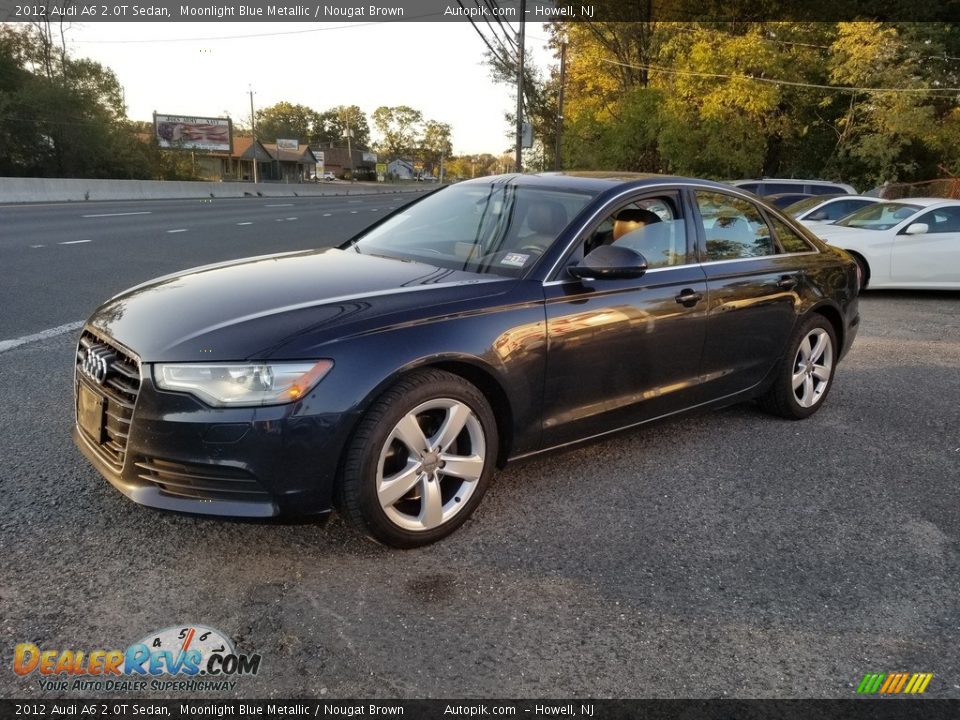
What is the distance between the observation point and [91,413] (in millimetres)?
3080

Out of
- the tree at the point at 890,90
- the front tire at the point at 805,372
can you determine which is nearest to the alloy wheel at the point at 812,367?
the front tire at the point at 805,372

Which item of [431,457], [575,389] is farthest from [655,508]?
[431,457]

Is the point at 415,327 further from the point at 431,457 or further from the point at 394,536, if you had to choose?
the point at 394,536

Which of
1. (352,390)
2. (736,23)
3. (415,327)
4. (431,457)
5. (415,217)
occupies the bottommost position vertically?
(431,457)

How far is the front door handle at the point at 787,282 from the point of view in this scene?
4535mm

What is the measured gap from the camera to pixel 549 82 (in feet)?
140

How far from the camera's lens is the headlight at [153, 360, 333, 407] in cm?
269

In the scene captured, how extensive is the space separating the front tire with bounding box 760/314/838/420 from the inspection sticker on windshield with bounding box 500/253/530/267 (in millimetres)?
2034

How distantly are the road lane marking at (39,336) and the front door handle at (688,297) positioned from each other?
4810 millimetres

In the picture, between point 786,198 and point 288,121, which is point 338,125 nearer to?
point 288,121

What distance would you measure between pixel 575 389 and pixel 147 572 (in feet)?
6.37

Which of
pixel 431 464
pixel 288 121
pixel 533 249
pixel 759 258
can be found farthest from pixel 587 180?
pixel 288 121

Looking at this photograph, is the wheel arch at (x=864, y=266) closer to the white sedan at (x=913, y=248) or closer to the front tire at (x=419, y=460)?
the white sedan at (x=913, y=248)

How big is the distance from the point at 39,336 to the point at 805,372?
570cm
